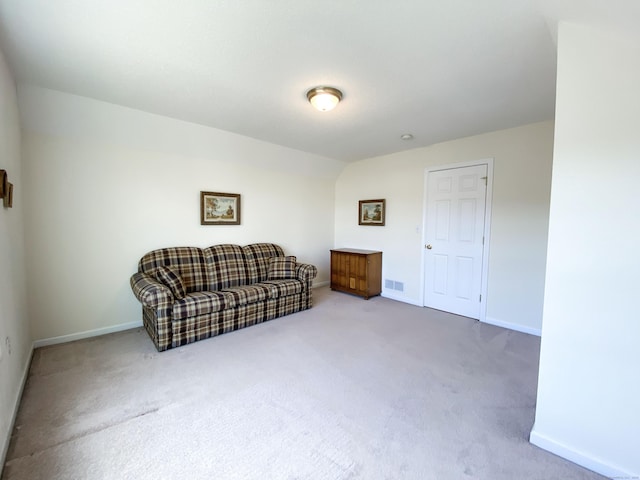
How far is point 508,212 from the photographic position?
11.1 feet

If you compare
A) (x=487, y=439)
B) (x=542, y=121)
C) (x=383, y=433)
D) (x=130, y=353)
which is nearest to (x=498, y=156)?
(x=542, y=121)

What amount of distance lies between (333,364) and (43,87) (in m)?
3.50

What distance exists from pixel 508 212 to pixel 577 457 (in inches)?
102

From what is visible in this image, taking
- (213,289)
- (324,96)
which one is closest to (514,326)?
(324,96)

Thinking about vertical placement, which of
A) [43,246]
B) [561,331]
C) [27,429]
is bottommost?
[27,429]

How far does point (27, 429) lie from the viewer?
168 centimetres

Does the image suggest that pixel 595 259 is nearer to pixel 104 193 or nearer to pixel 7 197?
pixel 7 197

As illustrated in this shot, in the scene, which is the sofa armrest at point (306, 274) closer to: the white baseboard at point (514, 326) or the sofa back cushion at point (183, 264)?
the sofa back cushion at point (183, 264)

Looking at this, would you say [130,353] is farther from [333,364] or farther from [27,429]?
[333,364]

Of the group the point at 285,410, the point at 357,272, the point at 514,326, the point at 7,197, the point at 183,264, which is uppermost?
the point at 7,197

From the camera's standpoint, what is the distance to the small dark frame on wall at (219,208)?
3777 mm

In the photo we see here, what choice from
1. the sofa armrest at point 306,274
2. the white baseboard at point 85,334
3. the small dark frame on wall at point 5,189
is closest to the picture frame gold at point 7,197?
the small dark frame on wall at point 5,189

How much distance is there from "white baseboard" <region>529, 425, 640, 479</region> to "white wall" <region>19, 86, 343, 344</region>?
12.4 feet

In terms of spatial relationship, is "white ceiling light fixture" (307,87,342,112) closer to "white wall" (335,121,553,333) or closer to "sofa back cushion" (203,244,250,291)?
"white wall" (335,121,553,333)
